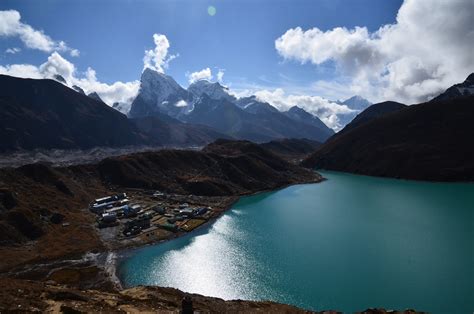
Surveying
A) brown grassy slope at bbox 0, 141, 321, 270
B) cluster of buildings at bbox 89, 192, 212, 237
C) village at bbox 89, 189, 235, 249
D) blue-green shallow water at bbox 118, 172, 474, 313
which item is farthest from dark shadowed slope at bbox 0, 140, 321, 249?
blue-green shallow water at bbox 118, 172, 474, 313

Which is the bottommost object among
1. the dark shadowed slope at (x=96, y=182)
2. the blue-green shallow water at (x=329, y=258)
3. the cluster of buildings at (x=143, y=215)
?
the blue-green shallow water at (x=329, y=258)

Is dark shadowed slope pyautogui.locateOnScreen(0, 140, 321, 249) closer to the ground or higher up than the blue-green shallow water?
higher up

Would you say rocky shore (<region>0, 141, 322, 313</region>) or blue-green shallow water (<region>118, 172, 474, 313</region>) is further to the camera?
blue-green shallow water (<region>118, 172, 474, 313</region>)

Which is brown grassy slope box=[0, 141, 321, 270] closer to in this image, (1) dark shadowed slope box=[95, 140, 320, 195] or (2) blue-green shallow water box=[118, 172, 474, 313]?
(1) dark shadowed slope box=[95, 140, 320, 195]

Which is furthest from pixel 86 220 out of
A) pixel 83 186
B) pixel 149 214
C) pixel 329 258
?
pixel 329 258

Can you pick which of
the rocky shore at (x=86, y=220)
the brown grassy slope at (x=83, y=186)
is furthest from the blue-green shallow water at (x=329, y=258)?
the brown grassy slope at (x=83, y=186)

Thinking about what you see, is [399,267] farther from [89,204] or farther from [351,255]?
[89,204]

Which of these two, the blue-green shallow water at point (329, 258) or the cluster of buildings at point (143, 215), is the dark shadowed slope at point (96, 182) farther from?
the blue-green shallow water at point (329, 258)

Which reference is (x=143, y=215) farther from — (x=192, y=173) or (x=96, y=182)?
(x=192, y=173)
